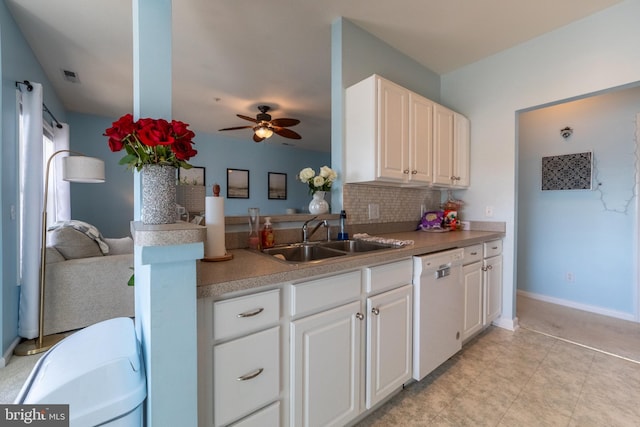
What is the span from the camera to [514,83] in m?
2.55

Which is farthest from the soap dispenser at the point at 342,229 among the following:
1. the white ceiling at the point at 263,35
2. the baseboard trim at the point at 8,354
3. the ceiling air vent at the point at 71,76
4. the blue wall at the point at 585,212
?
the ceiling air vent at the point at 71,76

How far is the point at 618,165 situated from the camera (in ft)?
8.91

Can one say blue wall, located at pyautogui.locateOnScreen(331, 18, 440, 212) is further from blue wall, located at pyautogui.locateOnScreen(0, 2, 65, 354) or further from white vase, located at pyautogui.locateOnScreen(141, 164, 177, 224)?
blue wall, located at pyautogui.locateOnScreen(0, 2, 65, 354)

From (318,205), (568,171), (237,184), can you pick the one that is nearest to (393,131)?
(318,205)

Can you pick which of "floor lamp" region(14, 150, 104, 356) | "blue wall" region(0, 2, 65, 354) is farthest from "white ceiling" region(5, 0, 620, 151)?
"floor lamp" region(14, 150, 104, 356)

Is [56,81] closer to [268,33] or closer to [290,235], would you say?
[268,33]

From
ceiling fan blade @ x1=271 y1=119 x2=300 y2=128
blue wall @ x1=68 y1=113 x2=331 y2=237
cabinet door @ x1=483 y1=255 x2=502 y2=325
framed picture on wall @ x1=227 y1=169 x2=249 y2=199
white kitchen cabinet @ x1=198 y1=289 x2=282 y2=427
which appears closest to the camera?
white kitchen cabinet @ x1=198 y1=289 x2=282 y2=427

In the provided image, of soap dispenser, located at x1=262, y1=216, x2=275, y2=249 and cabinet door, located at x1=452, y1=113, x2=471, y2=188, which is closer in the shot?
soap dispenser, located at x1=262, y1=216, x2=275, y2=249

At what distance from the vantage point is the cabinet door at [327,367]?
111 cm

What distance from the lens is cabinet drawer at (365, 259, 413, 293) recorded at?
1.38 meters

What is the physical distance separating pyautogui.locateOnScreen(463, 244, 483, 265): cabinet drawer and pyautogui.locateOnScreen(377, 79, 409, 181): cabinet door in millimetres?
751

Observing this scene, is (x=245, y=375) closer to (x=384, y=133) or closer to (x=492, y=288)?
(x=384, y=133)

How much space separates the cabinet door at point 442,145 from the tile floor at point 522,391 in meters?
1.50

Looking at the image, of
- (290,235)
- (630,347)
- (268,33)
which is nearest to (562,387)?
(630,347)
